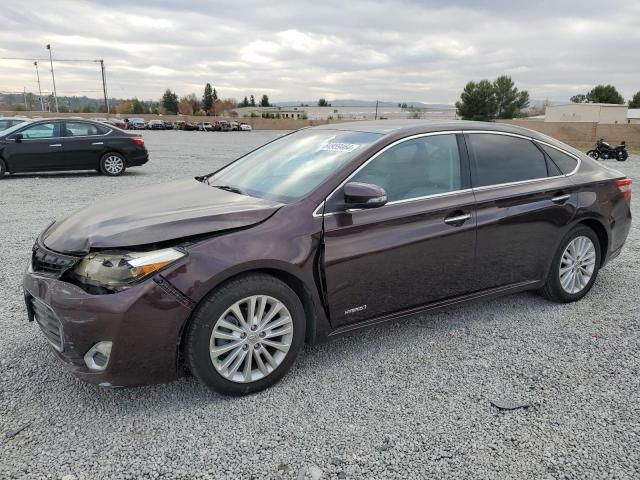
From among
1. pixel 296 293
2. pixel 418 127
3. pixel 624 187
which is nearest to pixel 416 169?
pixel 418 127

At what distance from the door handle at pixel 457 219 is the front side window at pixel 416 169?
0.21 m

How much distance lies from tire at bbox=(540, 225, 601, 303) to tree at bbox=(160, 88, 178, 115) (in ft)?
385

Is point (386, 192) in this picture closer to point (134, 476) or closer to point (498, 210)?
point (498, 210)

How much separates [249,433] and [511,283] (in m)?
2.47

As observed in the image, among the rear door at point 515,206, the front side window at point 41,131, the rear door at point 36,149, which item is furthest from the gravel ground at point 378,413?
the front side window at point 41,131

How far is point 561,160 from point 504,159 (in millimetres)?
722

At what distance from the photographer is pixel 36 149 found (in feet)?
39.7

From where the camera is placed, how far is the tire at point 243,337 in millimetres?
2846

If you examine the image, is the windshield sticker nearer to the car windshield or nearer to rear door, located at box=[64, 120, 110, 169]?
the car windshield

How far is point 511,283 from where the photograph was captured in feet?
13.6

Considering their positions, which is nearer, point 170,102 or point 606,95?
point 606,95

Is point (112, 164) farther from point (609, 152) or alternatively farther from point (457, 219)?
point (609, 152)

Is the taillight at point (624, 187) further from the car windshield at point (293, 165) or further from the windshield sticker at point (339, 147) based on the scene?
the windshield sticker at point (339, 147)

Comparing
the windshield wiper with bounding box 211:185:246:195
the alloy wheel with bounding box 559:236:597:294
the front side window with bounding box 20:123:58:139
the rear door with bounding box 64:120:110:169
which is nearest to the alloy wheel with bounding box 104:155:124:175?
the rear door with bounding box 64:120:110:169
